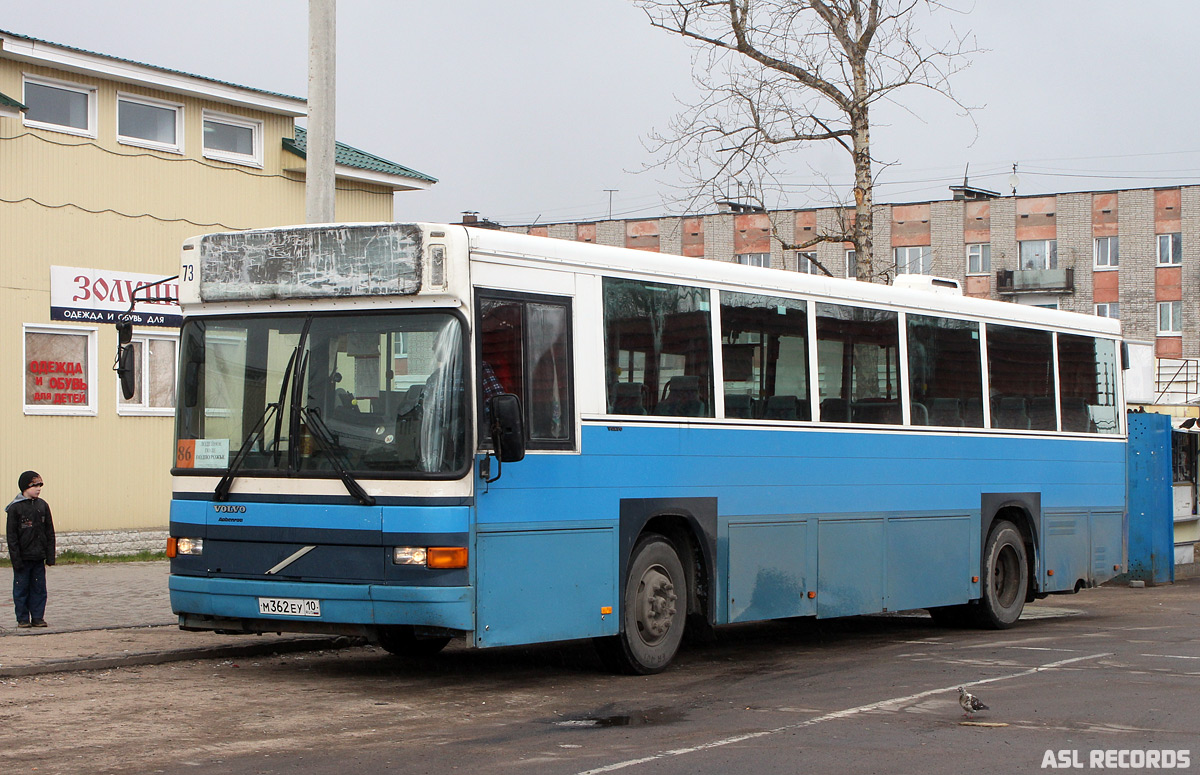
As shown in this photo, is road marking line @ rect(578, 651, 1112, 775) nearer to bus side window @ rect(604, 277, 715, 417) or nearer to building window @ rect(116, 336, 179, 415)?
bus side window @ rect(604, 277, 715, 417)

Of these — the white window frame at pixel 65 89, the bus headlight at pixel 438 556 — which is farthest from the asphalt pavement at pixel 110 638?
the white window frame at pixel 65 89

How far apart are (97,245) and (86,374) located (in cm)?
188

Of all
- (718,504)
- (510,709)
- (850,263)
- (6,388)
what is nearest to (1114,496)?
(718,504)

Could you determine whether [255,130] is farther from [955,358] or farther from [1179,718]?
[1179,718]

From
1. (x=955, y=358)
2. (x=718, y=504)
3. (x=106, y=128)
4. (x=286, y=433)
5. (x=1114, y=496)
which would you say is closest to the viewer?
(x=286, y=433)

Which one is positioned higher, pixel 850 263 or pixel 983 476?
pixel 850 263

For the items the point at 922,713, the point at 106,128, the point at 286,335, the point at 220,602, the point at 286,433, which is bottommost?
the point at 922,713

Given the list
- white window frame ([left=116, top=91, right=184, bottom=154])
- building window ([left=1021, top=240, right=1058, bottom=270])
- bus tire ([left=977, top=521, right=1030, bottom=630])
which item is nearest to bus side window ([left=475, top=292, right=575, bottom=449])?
bus tire ([left=977, top=521, right=1030, bottom=630])

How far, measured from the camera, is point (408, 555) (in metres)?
9.45

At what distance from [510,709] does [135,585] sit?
9.09 m

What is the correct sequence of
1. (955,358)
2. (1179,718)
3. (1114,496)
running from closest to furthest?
(1179,718) < (955,358) < (1114,496)

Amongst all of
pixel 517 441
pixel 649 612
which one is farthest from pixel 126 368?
pixel 649 612

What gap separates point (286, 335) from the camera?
33.0 feet

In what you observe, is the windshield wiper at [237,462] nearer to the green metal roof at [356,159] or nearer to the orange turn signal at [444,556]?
the orange turn signal at [444,556]
